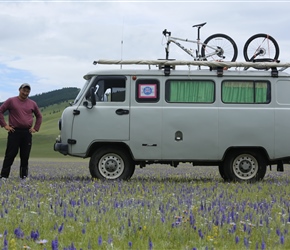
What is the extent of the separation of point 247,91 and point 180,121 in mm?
1843

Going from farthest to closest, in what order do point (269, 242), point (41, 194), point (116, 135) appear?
point (116, 135) → point (41, 194) → point (269, 242)

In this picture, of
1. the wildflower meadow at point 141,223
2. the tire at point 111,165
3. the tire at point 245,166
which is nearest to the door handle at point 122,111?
the tire at point 111,165

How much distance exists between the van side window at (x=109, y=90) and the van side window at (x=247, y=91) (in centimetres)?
250

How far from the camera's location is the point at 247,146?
1347cm

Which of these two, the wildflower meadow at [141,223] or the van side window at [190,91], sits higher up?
the van side window at [190,91]

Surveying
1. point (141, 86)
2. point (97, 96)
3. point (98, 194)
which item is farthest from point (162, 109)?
point (98, 194)

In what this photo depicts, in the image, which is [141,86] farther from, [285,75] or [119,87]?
[285,75]

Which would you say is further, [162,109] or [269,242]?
[162,109]

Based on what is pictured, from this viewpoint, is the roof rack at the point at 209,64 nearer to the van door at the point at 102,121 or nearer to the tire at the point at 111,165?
the van door at the point at 102,121

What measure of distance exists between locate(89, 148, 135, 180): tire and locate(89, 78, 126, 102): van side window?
49.2 inches

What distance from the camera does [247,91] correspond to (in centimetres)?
1377

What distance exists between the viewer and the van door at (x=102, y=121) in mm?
13430

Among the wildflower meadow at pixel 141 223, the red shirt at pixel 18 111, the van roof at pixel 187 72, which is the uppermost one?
the van roof at pixel 187 72

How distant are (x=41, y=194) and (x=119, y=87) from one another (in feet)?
17.6
